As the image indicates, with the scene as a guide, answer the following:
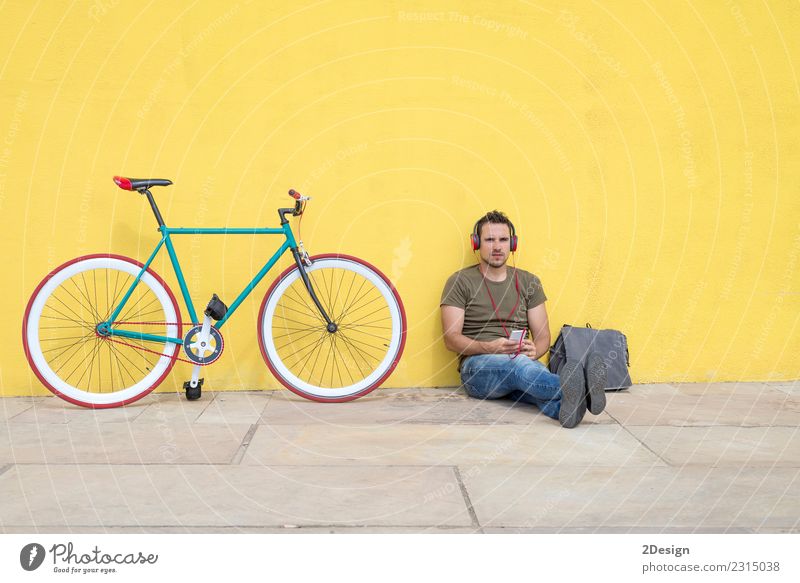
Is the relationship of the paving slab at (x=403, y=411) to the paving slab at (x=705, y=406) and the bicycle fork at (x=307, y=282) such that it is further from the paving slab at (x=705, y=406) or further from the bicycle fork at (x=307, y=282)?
the bicycle fork at (x=307, y=282)

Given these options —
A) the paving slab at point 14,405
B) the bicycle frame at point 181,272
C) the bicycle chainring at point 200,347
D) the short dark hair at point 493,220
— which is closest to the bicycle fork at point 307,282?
the bicycle frame at point 181,272

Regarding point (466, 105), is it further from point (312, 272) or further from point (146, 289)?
point (146, 289)

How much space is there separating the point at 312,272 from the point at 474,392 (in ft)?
3.78

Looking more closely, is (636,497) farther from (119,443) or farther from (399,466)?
(119,443)

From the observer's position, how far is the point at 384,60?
4.71m

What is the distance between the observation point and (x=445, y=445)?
11.3 feet

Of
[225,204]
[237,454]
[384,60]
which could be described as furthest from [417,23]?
[237,454]

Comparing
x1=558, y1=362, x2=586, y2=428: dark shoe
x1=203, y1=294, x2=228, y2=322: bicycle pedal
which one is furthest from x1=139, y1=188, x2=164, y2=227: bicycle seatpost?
x1=558, y1=362, x2=586, y2=428: dark shoe

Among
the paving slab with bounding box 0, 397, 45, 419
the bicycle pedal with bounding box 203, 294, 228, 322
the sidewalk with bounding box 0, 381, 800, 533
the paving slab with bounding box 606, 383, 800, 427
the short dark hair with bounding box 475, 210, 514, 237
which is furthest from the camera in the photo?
the short dark hair with bounding box 475, 210, 514, 237

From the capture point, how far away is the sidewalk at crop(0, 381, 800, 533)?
99.4 inches

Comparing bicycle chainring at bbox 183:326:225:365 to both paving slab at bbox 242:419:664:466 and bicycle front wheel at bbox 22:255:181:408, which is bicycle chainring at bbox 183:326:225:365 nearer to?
bicycle front wheel at bbox 22:255:181:408

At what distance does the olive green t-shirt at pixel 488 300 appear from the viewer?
14.9ft

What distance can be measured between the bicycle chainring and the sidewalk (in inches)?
9.8

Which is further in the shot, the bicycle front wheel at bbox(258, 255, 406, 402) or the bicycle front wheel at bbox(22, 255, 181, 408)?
the bicycle front wheel at bbox(258, 255, 406, 402)
